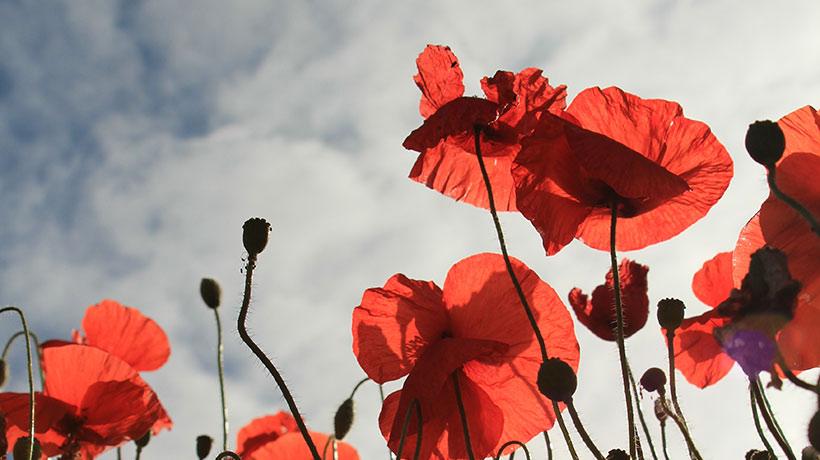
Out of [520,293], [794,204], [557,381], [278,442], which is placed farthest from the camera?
[278,442]

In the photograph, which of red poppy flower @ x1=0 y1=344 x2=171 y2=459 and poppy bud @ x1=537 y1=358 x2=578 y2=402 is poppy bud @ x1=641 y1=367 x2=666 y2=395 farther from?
red poppy flower @ x1=0 y1=344 x2=171 y2=459

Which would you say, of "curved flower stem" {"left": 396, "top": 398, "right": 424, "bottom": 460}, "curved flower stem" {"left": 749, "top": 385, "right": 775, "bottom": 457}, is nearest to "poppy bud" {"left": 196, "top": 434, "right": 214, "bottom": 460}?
"curved flower stem" {"left": 396, "top": 398, "right": 424, "bottom": 460}

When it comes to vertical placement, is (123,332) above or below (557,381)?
above

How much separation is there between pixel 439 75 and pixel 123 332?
4.94ft

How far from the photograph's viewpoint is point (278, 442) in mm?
1932

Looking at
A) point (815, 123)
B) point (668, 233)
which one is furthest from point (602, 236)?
point (815, 123)

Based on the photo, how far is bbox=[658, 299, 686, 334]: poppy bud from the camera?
145 centimetres

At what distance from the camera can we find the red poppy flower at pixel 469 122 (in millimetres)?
1456

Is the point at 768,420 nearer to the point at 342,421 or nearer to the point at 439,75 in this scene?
the point at 439,75

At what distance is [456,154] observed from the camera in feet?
5.59

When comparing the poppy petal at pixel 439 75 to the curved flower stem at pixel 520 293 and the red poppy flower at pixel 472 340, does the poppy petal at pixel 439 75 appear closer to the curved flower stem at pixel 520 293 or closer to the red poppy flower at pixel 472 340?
the curved flower stem at pixel 520 293

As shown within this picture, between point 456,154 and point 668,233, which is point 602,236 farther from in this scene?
point 456,154

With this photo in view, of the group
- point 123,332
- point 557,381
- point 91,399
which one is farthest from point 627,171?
point 123,332

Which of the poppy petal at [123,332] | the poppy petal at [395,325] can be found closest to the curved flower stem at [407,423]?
the poppy petal at [395,325]
